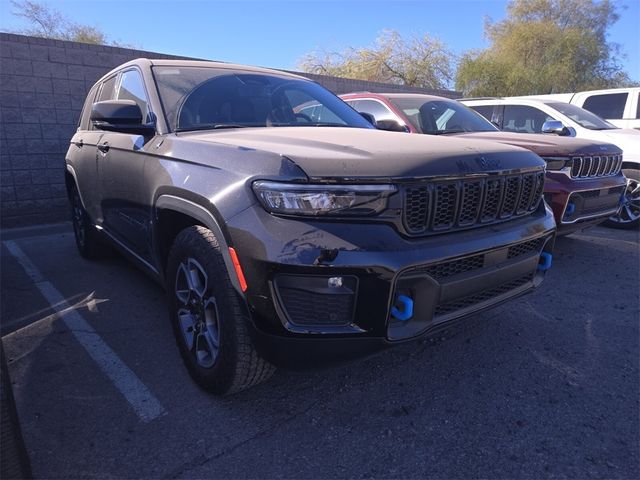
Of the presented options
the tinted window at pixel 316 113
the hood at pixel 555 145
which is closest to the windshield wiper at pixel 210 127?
the tinted window at pixel 316 113

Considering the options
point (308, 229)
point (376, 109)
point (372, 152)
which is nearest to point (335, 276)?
point (308, 229)

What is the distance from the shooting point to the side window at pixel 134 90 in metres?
2.99

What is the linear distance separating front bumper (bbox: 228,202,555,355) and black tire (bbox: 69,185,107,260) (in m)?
3.13

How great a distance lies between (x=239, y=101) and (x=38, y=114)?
16.5ft

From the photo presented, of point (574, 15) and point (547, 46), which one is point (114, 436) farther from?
point (574, 15)

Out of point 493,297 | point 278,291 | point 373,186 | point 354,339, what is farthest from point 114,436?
point 493,297

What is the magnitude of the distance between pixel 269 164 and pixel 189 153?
25.7 inches

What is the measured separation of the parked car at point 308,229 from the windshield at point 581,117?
507 cm

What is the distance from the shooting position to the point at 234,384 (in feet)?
6.98

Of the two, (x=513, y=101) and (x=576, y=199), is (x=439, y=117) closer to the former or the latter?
(x=576, y=199)

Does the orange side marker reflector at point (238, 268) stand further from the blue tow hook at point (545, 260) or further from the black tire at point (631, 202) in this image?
the black tire at point (631, 202)

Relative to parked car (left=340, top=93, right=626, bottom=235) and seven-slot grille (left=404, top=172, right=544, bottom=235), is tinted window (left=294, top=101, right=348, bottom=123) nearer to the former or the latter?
parked car (left=340, top=93, right=626, bottom=235)

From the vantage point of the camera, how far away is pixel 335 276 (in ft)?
5.76

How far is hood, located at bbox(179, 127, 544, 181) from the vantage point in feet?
6.10
